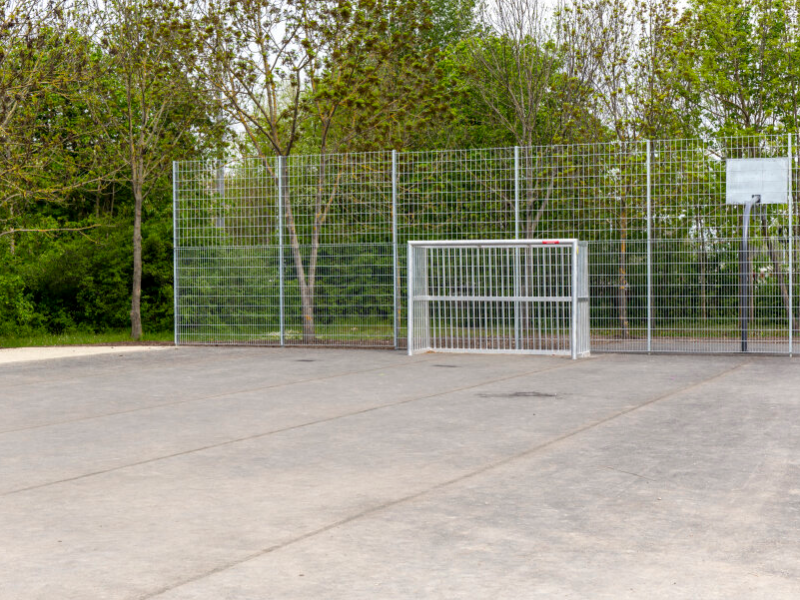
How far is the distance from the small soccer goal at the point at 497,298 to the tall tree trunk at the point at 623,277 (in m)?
0.60

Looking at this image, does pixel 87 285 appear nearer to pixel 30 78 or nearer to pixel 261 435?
pixel 30 78

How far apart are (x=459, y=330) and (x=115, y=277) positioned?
8.54 m

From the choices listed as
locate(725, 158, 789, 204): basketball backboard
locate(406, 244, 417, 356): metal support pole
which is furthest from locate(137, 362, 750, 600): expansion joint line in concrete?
locate(406, 244, 417, 356): metal support pole

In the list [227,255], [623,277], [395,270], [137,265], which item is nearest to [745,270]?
[623,277]

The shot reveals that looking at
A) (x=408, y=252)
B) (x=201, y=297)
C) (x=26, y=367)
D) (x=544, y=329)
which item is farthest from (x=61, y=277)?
(x=544, y=329)

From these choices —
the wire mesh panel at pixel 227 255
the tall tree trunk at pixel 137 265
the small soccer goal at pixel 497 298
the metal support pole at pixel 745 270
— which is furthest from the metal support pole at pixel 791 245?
the tall tree trunk at pixel 137 265

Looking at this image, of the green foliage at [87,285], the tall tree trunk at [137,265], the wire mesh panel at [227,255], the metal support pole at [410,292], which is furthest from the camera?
the green foliage at [87,285]

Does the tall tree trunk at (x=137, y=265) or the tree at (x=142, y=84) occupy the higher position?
the tree at (x=142, y=84)

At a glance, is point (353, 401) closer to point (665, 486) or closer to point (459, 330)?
point (665, 486)

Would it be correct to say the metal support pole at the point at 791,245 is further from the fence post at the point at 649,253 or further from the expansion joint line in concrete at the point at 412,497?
the expansion joint line in concrete at the point at 412,497

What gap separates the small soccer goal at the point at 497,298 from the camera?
653 inches

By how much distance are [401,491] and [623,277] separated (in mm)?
11128

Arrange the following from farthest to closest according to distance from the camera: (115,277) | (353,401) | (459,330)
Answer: (115,277), (459,330), (353,401)

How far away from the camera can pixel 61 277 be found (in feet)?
74.2
